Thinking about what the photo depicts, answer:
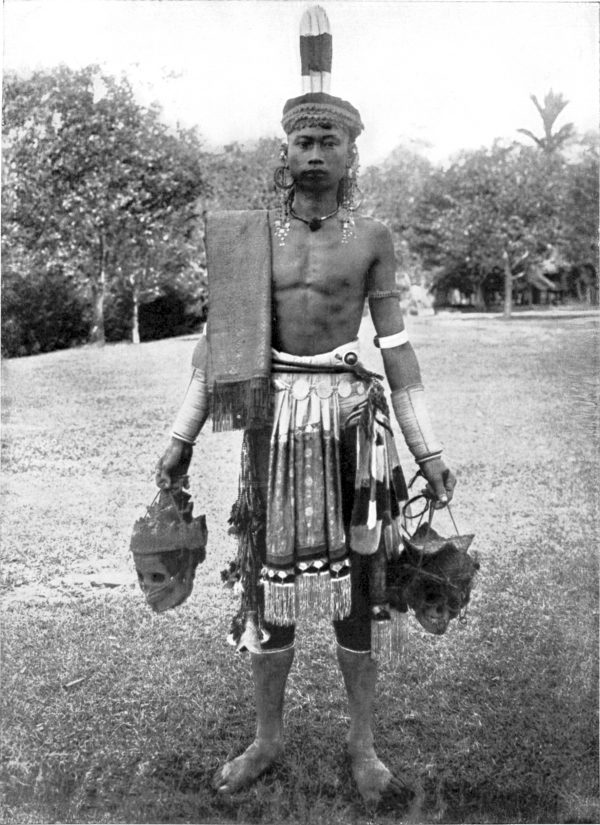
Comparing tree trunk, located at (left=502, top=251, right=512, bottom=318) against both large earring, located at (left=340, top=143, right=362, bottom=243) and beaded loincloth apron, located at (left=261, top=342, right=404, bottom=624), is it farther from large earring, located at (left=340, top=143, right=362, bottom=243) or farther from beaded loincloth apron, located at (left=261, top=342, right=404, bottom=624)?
beaded loincloth apron, located at (left=261, top=342, right=404, bottom=624)

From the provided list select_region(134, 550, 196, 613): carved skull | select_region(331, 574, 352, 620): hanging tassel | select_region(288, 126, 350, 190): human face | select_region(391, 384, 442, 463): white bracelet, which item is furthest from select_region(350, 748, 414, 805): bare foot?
select_region(288, 126, 350, 190): human face

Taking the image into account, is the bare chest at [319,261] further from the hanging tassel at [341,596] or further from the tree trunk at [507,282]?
the tree trunk at [507,282]

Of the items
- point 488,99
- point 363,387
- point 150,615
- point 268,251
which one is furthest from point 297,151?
point 150,615

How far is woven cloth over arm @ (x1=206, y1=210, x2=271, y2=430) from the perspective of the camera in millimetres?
2533

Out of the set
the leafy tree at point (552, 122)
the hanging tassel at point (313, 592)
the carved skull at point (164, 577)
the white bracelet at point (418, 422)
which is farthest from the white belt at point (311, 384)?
the leafy tree at point (552, 122)

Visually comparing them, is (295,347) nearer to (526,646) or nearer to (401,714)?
(401,714)

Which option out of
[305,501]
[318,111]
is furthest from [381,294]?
[305,501]

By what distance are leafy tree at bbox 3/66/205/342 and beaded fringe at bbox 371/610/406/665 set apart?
1801 millimetres

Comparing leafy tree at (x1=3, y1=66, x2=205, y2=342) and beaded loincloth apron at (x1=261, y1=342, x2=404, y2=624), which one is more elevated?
leafy tree at (x1=3, y1=66, x2=205, y2=342)

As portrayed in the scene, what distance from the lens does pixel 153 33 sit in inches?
121

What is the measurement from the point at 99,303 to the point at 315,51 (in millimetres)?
1635

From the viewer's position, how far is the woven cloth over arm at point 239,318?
253 cm

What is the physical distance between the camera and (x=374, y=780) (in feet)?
9.17

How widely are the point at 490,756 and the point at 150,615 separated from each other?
5.31 ft
